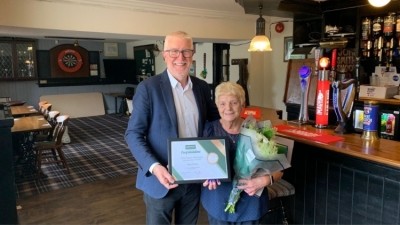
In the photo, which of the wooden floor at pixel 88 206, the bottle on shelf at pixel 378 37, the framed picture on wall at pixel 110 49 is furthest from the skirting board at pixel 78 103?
the bottle on shelf at pixel 378 37

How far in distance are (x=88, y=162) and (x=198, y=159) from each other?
413cm

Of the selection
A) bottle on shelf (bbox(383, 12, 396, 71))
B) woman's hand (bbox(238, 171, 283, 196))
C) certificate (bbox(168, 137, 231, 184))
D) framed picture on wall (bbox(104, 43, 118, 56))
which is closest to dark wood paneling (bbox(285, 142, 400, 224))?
woman's hand (bbox(238, 171, 283, 196))

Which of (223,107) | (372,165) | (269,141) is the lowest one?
(372,165)

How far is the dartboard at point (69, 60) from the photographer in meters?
9.66

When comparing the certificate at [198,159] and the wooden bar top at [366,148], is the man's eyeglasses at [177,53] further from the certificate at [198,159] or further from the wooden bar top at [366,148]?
the wooden bar top at [366,148]

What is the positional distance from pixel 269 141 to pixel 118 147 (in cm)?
A: 501

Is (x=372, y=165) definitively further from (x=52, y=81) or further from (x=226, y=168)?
(x=52, y=81)

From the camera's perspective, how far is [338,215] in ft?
7.26

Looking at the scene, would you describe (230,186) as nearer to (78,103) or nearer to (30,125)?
(30,125)

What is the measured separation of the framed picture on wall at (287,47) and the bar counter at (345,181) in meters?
3.26

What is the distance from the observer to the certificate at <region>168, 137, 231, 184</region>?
1521mm

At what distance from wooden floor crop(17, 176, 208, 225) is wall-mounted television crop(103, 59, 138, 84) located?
675 centimetres

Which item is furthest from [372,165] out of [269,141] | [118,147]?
[118,147]

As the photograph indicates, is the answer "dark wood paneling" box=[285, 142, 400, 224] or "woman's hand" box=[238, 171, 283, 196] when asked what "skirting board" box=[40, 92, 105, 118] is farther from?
"woman's hand" box=[238, 171, 283, 196]
